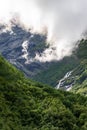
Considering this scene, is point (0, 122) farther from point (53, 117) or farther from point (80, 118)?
point (80, 118)

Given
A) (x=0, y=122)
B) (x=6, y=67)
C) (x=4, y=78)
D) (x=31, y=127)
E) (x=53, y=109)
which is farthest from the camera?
(x=6, y=67)

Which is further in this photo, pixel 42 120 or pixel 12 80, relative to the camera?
pixel 12 80

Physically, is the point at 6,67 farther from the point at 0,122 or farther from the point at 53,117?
the point at 0,122

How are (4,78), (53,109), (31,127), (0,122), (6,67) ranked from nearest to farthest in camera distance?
(0,122)
(31,127)
(53,109)
(4,78)
(6,67)

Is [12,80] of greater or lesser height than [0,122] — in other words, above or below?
above

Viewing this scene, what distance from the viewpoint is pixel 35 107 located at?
119375 mm

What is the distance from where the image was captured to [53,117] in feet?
377

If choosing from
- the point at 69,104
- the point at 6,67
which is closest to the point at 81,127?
the point at 69,104

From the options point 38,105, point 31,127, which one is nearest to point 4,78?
point 38,105

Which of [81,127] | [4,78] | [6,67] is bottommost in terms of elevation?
[81,127]

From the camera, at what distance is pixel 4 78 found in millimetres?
126125

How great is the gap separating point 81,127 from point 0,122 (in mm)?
24431

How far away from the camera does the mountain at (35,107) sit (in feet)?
359

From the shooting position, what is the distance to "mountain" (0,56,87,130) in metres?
109
